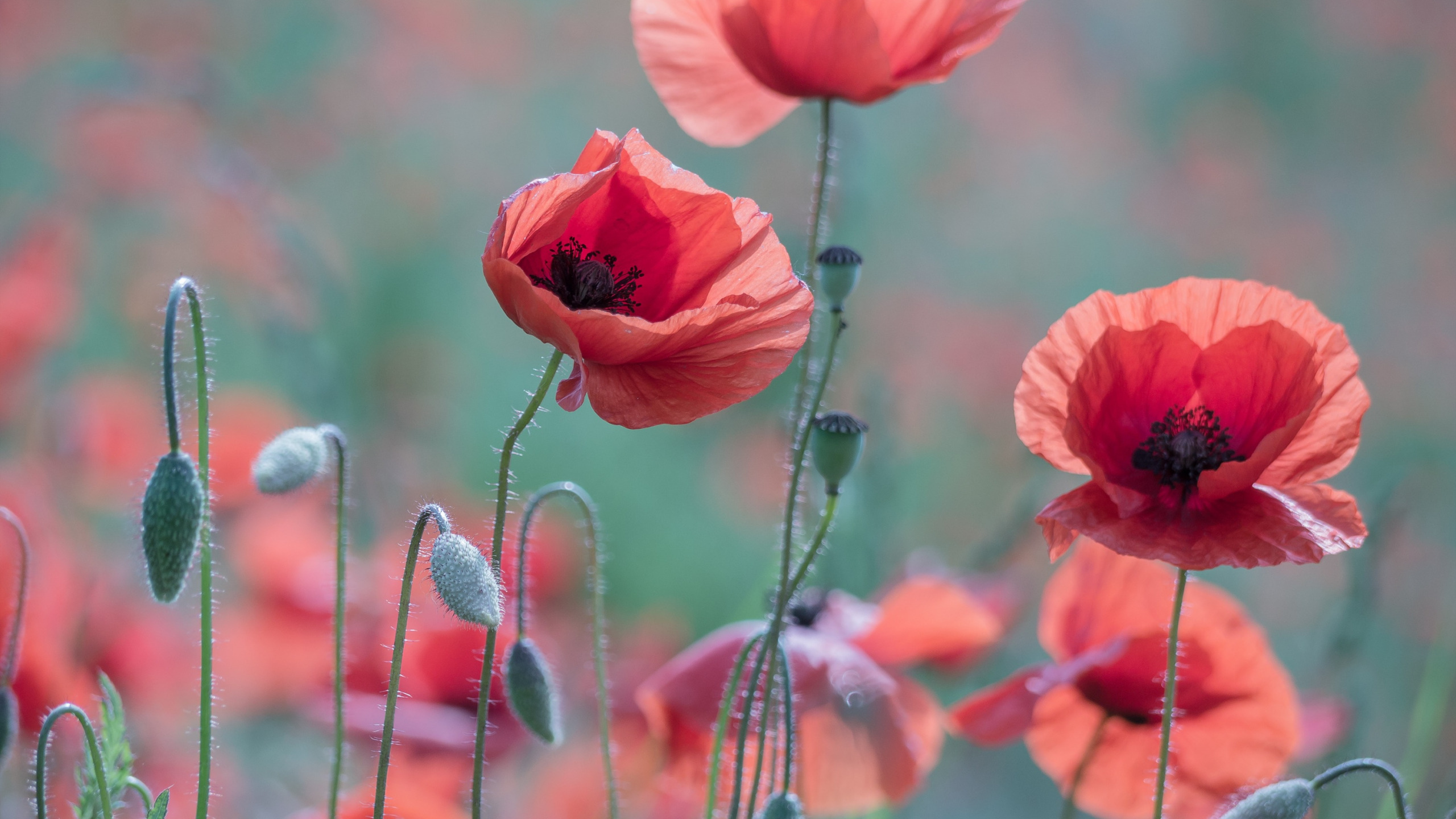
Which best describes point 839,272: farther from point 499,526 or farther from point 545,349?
point 545,349

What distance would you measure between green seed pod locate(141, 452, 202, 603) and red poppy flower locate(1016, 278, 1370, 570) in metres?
0.34

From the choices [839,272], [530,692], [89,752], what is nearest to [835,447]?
[839,272]

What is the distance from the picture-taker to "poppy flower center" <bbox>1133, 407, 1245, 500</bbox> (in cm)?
56

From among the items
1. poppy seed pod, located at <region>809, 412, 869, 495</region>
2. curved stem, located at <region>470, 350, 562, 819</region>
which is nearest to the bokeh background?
curved stem, located at <region>470, 350, 562, 819</region>

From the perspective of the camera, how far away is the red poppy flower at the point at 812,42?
1.95 ft

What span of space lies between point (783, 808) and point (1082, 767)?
0.24 m

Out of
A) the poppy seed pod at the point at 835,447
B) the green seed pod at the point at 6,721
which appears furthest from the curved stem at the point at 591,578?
the green seed pod at the point at 6,721

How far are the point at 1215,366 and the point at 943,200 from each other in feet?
9.30

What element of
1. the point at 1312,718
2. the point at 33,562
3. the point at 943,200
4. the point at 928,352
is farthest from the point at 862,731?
the point at 943,200

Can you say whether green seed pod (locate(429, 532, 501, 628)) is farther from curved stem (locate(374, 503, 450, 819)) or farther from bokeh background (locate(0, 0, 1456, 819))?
bokeh background (locate(0, 0, 1456, 819))

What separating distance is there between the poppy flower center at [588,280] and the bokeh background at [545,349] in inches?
8.4

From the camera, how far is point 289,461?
47 cm

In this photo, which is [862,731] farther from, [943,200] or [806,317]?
[943,200]

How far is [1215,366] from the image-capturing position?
0.56 metres
